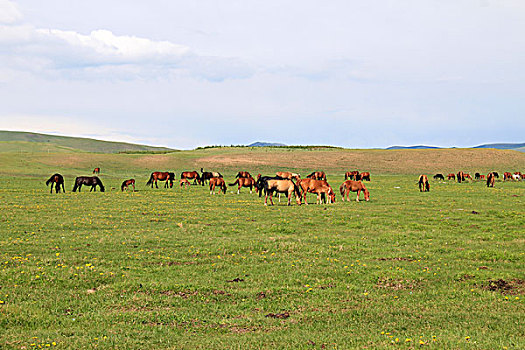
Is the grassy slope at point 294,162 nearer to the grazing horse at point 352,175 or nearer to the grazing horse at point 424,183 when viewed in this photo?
the grazing horse at point 352,175

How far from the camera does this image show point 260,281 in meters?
11.4

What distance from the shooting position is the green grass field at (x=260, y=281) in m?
7.94

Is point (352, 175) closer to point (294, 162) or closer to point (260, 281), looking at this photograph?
point (294, 162)

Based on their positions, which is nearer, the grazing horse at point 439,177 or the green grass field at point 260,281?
the green grass field at point 260,281

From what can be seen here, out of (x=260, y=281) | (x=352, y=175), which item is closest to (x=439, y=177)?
(x=352, y=175)

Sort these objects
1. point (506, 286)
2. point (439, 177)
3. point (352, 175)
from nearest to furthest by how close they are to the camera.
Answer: point (506, 286), point (352, 175), point (439, 177)

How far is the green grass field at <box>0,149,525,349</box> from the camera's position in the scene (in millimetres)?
7938

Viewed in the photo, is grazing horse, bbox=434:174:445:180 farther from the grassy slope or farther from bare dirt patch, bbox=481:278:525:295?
bare dirt patch, bbox=481:278:525:295

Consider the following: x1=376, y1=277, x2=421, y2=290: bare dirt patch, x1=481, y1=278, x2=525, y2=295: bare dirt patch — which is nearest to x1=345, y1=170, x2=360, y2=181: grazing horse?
x1=481, y1=278, x2=525, y2=295: bare dirt patch

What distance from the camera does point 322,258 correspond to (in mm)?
13914

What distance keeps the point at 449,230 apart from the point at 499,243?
10.4ft

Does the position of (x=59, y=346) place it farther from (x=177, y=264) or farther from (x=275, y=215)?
(x=275, y=215)

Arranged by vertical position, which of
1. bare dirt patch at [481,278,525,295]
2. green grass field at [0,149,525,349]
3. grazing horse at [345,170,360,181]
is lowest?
green grass field at [0,149,525,349]

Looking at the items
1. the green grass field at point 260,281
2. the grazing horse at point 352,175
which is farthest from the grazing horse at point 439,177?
the green grass field at point 260,281
